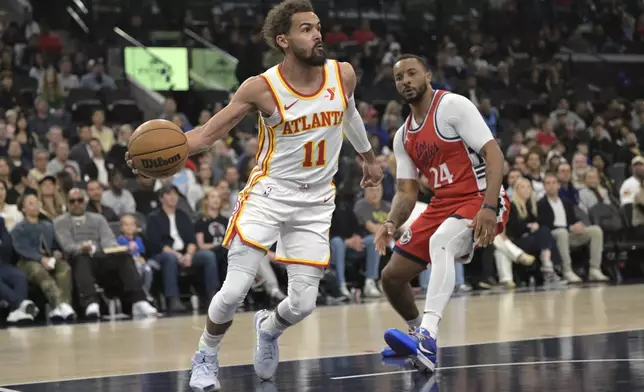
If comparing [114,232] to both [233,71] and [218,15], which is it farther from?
[218,15]

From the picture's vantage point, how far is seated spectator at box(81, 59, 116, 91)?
15.7 metres

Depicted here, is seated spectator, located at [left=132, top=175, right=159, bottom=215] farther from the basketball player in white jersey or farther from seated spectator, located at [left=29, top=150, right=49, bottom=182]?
the basketball player in white jersey

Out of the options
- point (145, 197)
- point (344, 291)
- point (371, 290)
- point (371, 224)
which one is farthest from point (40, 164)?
point (371, 290)

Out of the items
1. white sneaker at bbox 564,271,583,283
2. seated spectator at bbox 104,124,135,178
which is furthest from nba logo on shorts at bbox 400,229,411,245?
white sneaker at bbox 564,271,583,283

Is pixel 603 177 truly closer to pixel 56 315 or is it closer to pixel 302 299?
pixel 56 315

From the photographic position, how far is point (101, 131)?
14.0m

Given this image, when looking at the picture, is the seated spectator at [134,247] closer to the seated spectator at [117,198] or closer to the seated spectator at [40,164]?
the seated spectator at [117,198]

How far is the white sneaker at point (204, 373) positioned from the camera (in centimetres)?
601

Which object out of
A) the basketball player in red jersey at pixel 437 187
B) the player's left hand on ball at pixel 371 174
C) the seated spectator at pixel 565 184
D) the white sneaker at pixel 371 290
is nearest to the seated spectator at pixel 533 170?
the seated spectator at pixel 565 184

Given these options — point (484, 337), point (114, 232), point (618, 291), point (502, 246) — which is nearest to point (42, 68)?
point (114, 232)

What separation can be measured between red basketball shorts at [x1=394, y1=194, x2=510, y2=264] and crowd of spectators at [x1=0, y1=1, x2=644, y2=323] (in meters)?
4.43

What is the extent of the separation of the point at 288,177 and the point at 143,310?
517 cm

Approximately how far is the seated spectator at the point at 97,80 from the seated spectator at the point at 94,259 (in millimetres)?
4663

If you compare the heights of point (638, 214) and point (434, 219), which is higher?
point (638, 214)
